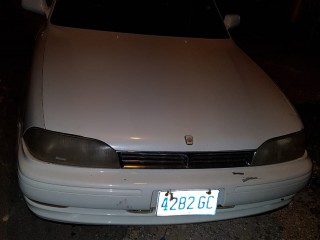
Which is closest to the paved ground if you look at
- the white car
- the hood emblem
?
the white car

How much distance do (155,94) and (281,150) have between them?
0.75 meters

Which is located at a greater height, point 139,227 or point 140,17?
point 140,17

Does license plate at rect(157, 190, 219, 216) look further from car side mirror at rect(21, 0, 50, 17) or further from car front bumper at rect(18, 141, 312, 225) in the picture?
car side mirror at rect(21, 0, 50, 17)

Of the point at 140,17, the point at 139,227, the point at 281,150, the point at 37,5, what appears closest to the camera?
the point at 281,150

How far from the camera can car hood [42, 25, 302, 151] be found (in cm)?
172

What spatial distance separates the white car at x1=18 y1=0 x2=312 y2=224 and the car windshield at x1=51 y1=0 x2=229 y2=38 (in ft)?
0.87

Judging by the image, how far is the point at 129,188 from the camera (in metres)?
1.63

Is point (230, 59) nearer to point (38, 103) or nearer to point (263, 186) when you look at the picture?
point (263, 186)

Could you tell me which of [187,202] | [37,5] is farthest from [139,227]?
[37,5]

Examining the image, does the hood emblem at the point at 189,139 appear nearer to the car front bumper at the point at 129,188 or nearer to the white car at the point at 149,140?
the white car at the point at 149,140

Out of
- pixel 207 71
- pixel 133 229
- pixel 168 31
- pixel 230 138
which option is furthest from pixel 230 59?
pixel 133 229

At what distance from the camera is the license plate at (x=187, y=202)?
170 centimetres

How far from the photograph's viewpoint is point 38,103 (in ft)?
5.78

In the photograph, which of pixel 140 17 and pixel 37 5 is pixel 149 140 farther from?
pixel 37 5
